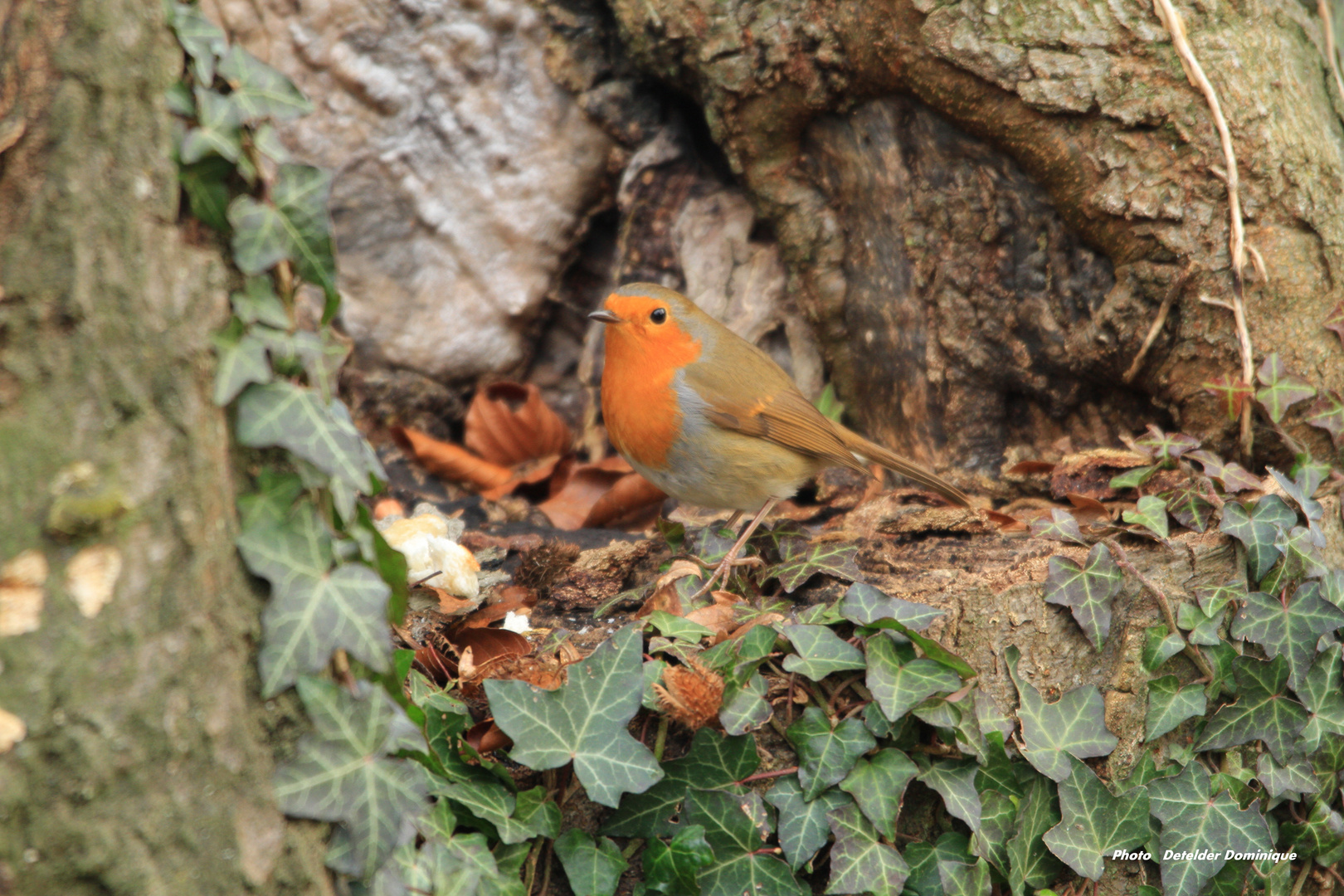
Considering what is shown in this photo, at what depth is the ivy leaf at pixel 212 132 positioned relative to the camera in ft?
4.36

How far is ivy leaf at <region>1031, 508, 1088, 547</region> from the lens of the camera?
2.58m

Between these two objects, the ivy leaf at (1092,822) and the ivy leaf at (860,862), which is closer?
the ivy leaf at (860,862)

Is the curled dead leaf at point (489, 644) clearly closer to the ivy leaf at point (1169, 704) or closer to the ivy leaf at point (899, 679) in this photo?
the ivy leaf at point (899, 679)

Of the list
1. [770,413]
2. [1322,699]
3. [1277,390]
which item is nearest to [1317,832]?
[1322,699]

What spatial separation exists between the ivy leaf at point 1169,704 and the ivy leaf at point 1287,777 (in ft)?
0.85

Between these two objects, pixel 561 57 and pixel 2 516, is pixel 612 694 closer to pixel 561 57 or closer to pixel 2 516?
pixel 2 516

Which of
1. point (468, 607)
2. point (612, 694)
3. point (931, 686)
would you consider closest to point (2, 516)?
point (612, 694)

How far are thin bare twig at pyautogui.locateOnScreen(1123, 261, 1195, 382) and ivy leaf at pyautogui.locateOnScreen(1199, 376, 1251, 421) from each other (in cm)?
20

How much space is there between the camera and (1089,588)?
7.86 ft

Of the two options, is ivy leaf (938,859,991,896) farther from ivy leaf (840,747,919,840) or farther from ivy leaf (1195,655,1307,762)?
ivy leaf (1195,655,1307,762)

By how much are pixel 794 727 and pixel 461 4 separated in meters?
3.27

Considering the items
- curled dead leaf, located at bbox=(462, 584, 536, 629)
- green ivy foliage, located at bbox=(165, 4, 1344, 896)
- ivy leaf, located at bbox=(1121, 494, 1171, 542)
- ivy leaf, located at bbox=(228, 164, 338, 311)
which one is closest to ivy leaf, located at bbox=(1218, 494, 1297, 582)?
Answer: green ivy foliage, located at bbox=(165, 4, 1344, 896)

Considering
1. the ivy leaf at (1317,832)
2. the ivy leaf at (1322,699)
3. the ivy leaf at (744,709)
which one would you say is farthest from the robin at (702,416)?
the ivy leaf at (1317,832)

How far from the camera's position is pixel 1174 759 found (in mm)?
2465
